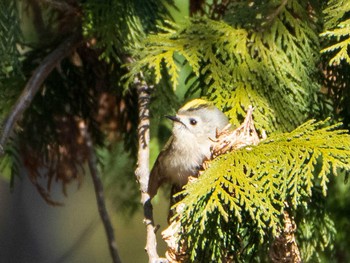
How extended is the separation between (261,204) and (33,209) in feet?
13.7

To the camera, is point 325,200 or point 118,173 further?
point 118,173

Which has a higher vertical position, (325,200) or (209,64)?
(209,64)

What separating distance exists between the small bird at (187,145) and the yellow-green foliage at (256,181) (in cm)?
48

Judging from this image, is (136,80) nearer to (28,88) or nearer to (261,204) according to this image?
(28,88)

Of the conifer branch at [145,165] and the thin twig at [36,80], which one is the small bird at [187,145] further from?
the thin twig at [36,80]

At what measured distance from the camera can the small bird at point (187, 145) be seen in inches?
112

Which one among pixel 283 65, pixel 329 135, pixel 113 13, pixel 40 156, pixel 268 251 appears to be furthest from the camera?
pixel 40 156

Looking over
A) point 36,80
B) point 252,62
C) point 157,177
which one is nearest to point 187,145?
point 157,177

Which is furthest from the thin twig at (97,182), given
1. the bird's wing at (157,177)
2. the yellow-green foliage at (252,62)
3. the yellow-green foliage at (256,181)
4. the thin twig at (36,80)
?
the yellow-green foliage at (256,181)

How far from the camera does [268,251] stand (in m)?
2.56

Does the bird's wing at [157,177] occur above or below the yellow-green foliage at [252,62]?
below

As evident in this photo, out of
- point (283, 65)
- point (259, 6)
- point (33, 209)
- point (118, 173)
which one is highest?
point (259, 6)

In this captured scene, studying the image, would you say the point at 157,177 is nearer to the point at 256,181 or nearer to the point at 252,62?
the point at 252,62

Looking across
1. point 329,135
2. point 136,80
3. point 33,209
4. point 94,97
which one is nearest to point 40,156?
point 94,97
